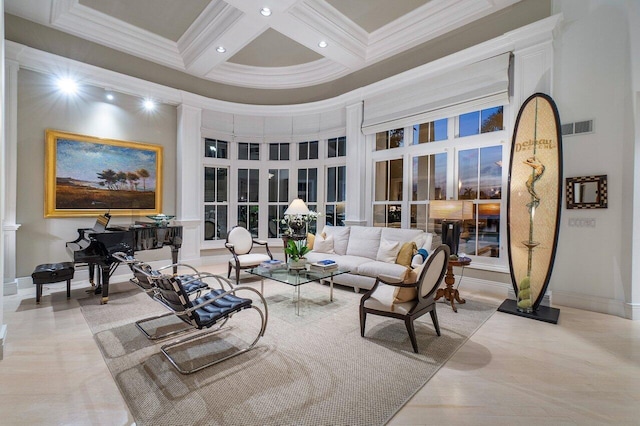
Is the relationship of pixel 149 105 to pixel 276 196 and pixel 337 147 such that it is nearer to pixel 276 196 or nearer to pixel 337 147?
pixel 276 196

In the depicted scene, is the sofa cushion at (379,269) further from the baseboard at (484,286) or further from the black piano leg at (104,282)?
the black piano leg at (104,282)

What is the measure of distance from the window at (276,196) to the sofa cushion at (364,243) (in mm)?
2461

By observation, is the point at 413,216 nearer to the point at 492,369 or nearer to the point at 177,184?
the point at 492,369

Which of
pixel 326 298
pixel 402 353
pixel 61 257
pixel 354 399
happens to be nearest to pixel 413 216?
pixel 326 298

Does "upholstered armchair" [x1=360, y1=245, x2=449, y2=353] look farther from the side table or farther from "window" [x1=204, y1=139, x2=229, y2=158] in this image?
"window" [x1=204, y1=139, x2=229, y2=158]

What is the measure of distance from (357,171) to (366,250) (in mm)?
1854

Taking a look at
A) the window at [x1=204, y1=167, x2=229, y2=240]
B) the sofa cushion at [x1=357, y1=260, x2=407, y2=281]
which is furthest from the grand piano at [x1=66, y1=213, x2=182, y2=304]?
the sofa cushion at [x1=357, y1=260, x2=407, y2=281]

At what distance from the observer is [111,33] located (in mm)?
5098

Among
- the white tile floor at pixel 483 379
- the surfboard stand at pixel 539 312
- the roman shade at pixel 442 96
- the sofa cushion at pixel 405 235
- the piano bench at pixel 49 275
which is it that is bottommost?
the white tile floor at pixel 483 379

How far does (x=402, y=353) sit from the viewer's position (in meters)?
2.73

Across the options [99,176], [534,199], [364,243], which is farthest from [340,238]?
[99,176]

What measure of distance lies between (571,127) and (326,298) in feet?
13.6

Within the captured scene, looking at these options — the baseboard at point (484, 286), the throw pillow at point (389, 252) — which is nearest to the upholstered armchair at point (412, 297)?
the throw pillow at point (389, 252)

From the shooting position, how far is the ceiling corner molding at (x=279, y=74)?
6.37 meters
